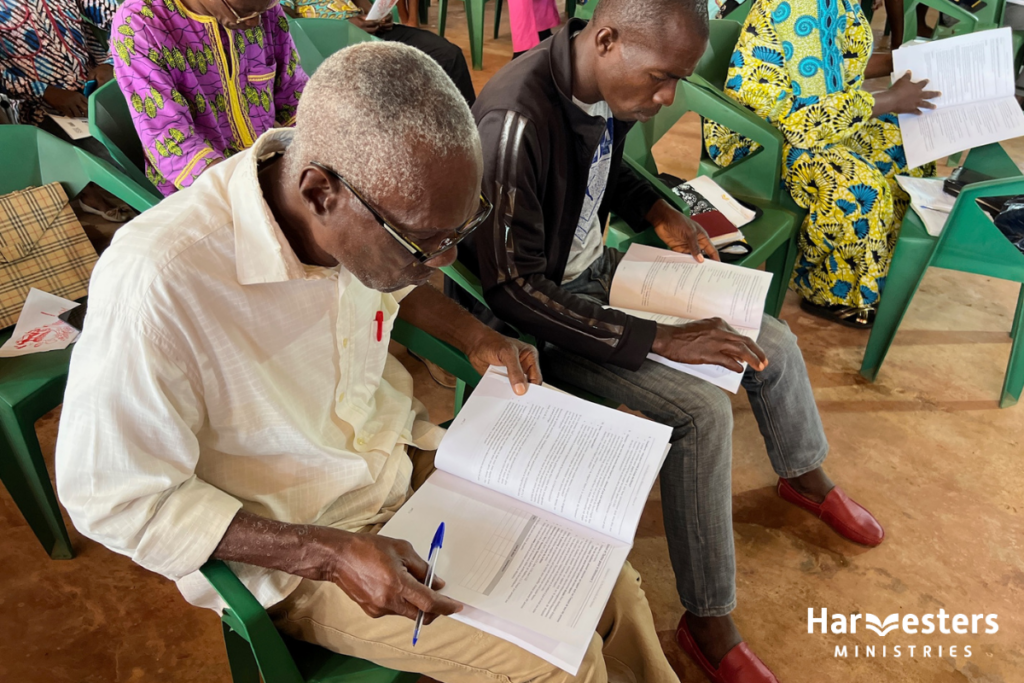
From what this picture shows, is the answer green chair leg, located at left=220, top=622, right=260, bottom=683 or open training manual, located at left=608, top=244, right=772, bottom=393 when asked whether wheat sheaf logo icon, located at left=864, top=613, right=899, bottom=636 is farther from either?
green chair leg, located at left=220, top=622, right=260, bottom=683

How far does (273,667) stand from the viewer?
1003mm

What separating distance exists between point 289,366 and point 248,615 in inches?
13.9

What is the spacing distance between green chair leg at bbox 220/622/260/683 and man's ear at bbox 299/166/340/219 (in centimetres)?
70

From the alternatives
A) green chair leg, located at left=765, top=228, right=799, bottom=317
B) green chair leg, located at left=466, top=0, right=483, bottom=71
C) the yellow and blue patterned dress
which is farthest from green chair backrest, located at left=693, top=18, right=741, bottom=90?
green chair leg, located at left=466, top=0, right=483, bottom=71

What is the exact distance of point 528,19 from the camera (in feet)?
12.3

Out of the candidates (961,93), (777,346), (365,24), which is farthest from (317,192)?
(961,93)

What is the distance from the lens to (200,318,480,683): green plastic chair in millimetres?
939

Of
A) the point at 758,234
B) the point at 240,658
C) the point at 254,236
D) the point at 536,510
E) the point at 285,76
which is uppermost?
the point at 254,236

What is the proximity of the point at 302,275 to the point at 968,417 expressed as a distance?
2.23 m

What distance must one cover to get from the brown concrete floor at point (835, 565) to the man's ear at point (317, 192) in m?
1.17

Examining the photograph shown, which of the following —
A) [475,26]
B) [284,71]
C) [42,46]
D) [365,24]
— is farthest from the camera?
[475,26]

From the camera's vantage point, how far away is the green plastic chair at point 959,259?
2.11 m

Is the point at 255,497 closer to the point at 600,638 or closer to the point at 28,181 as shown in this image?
the point at 600,638

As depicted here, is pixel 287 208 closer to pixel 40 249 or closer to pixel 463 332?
pixel 463 332
